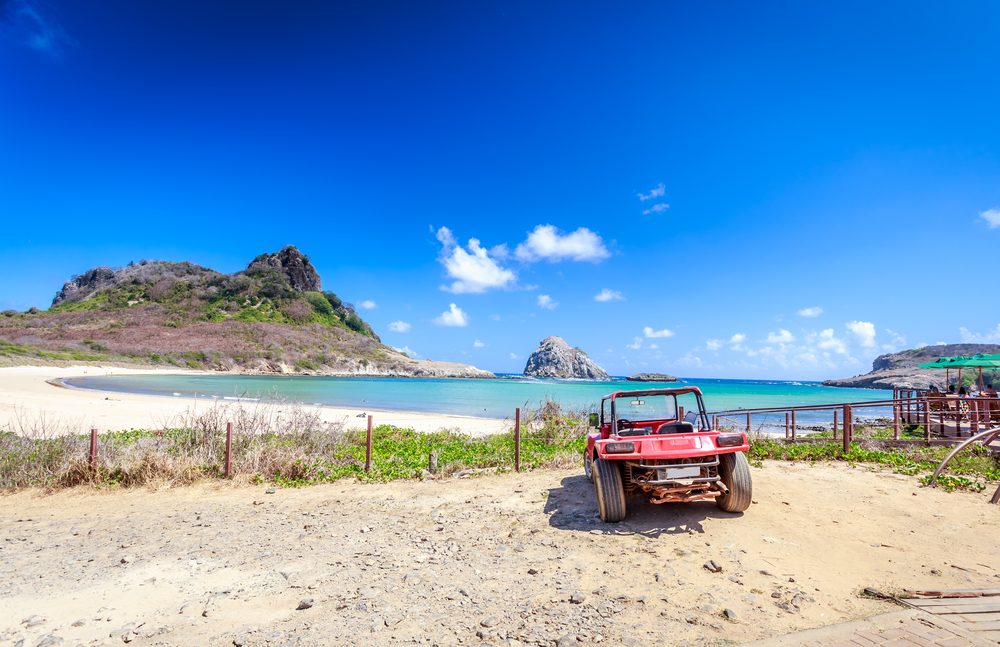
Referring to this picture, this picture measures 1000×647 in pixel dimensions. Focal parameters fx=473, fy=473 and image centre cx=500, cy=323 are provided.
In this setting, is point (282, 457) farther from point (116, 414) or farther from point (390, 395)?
point (390, 395)

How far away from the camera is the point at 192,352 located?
78.2 metres

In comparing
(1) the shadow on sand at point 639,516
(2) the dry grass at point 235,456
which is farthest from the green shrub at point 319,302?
(1) the shadow on sand at point 639,516

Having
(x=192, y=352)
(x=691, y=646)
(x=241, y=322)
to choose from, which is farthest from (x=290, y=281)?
(x=691, y=646)

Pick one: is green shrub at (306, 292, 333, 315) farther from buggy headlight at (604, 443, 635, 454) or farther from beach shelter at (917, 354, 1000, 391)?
buggy headlight at (604, 443, 635, 454)

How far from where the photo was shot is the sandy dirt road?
382 centimetres

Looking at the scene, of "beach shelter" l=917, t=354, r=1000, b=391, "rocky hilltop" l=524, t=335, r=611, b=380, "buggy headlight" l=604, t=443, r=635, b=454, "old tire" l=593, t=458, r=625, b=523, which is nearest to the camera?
"buggy headlight" l=604, t=443, r=635, b=454

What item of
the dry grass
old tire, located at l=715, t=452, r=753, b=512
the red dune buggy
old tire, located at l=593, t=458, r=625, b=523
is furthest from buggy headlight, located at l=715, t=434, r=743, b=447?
the dry grass

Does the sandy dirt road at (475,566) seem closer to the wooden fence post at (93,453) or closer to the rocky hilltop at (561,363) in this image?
the wooden fence post at (93,453)

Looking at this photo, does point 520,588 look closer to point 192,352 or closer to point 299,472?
point 299,472

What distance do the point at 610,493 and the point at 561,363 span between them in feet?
505

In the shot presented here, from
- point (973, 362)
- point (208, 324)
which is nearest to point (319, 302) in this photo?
point (208, 324)

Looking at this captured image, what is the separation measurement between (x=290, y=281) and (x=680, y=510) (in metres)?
133

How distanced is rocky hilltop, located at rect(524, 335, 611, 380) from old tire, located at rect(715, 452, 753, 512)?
153 metres

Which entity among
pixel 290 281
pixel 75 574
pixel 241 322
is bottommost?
pixel 75 574
